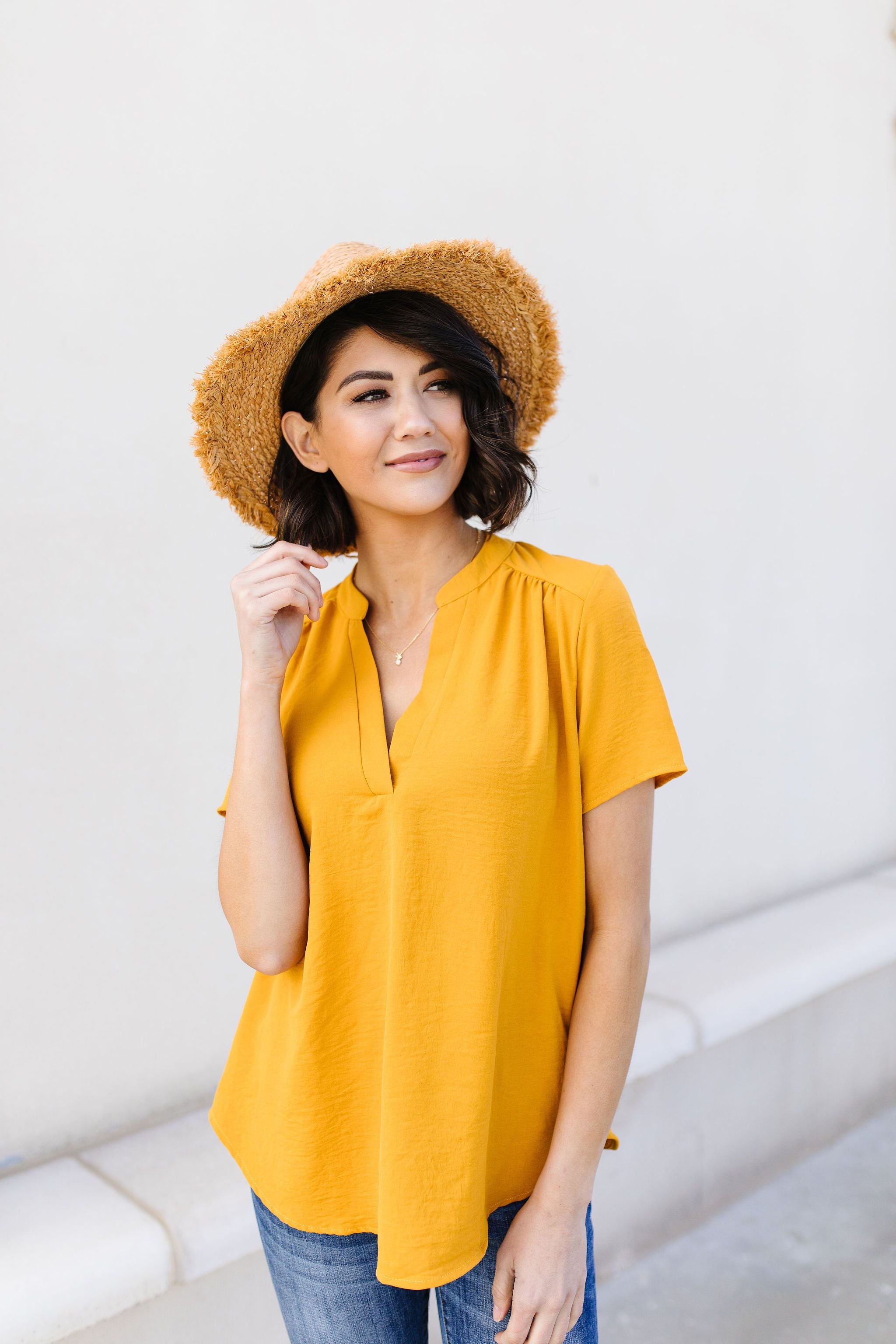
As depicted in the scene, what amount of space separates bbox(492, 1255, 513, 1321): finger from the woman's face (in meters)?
0.82

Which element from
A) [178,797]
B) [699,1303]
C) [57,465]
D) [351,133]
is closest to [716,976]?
[699,1303]

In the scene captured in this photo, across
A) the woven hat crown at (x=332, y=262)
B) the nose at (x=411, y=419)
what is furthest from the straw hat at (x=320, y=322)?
the nose at (x=411, y=419)

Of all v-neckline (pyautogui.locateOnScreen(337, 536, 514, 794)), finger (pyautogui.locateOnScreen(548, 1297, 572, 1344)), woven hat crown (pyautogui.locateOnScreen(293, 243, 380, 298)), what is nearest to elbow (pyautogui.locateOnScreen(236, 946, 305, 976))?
v-neckline (pyautogui.locateOnScreen(337, 536, 514, 794))

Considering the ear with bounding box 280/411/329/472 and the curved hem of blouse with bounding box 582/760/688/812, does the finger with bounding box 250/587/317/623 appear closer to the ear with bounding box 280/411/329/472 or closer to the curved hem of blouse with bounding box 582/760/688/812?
the ear with bounding box 280/411/329/472

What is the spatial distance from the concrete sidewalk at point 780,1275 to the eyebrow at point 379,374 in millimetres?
2109

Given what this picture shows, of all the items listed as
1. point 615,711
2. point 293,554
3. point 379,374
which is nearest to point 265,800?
point 293,554

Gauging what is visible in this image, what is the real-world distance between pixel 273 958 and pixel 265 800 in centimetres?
19

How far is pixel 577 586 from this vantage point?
3.72 feet

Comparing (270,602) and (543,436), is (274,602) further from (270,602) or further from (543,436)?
(543,436)

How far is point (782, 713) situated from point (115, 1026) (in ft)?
7.12

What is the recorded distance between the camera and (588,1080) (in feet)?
3.59

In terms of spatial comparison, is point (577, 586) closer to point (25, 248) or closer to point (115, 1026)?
point (25, 248)

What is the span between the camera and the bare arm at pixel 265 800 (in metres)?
1.16

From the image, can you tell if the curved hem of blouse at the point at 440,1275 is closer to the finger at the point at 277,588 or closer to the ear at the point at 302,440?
the finger at the point at 277,588
